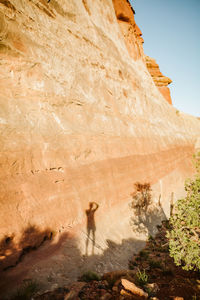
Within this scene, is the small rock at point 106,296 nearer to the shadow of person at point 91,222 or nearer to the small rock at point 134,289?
the small rock at point 134,289

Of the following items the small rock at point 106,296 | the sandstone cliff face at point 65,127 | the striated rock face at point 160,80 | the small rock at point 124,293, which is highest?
the striated rock face at point 160,80

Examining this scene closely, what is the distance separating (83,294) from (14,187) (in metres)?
3.55

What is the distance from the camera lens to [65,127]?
7.05m

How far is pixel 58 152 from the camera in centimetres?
643

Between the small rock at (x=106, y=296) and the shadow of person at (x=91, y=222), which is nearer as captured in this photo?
the small rock at (x=106, y=296)

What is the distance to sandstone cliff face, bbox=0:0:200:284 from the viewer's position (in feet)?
17.0

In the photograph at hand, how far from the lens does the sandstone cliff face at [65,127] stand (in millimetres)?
5172

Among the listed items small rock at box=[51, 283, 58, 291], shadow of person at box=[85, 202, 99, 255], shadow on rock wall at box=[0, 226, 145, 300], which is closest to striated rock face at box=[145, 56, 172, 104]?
shadow of person at box=[85, 202, 99, 255]

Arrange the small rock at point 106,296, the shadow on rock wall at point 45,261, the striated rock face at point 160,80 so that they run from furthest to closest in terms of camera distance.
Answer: the striated rock face at point 160,80, the shadow on rock wall at point 45,261, the small rock at point 106,296

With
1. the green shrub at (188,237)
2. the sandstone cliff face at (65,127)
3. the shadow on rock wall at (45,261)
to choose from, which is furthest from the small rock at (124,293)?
the sandstone cliff face at (65,127)

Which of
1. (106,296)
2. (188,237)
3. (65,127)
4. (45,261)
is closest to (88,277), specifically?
(106,296)

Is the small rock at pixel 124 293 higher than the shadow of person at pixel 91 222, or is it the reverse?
the shadow of person at pixel 91 222

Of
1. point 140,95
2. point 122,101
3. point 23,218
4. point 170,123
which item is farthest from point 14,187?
point 170,123

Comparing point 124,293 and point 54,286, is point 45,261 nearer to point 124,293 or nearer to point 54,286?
point 54,286
